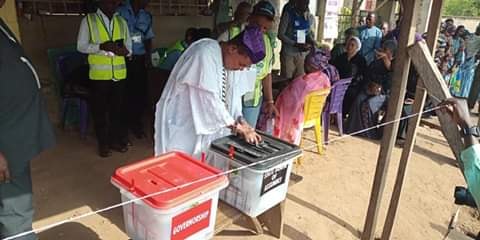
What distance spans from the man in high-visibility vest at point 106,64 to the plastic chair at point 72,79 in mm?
265

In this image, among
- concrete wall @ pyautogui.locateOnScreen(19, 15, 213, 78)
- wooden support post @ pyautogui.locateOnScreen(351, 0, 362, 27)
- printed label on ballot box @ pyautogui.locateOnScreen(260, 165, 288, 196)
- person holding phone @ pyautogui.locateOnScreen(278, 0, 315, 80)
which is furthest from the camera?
wooden support post @ pyautogui.locateOnScreen(351, 0, 362, 27)

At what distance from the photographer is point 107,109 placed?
157 inches

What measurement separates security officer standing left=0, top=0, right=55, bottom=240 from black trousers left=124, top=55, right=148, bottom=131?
2439 mm

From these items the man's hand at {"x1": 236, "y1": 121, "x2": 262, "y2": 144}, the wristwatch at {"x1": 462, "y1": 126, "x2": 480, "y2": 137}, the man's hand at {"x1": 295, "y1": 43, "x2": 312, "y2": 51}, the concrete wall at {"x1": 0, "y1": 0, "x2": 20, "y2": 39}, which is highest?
the concrete wall at {"x1": 0, "y1": 0, "x2": 20, "y2": 39}

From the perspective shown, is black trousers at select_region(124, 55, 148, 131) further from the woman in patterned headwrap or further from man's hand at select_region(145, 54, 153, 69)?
the woman in patterned headwrap

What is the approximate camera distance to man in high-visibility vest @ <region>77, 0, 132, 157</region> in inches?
140

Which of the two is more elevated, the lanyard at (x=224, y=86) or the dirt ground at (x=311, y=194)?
the lanyard at (x=224, y=86)

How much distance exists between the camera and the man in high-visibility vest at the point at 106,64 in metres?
3.55

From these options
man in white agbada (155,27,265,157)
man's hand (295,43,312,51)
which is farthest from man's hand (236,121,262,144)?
man's hand (295,43,312,51)

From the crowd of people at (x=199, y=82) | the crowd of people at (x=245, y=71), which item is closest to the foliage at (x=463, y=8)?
the crowd of people at (x=199, y=82)

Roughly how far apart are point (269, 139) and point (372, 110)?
3.34m

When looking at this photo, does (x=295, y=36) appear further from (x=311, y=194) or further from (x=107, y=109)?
(x=107, y=109)

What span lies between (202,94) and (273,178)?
63 centimetres

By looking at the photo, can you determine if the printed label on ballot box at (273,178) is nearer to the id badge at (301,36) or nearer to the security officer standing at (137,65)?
the security officer standing at (137,65)
